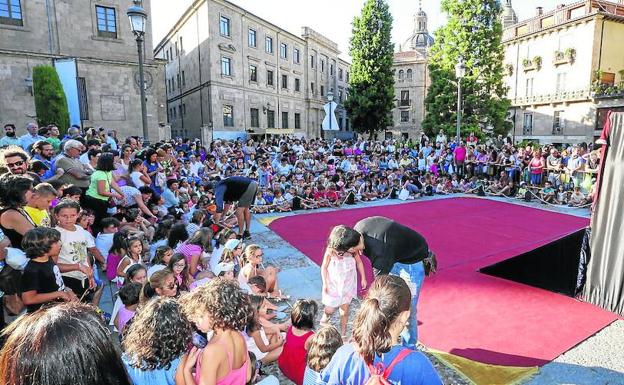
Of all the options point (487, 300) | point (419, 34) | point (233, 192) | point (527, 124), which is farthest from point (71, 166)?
point (419, 34)

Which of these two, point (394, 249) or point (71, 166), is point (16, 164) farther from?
point (394, 249)

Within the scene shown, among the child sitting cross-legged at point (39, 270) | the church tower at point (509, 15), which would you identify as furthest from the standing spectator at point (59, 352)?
the church tower at point (509, 15)

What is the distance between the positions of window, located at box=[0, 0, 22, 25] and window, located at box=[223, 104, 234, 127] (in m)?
13.8

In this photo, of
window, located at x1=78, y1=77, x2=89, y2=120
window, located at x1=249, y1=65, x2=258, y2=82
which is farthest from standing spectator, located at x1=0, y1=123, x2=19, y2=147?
window, located at x1=249, y1=65, x2=258, y2=82

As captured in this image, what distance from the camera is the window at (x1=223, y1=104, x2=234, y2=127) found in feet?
95.7

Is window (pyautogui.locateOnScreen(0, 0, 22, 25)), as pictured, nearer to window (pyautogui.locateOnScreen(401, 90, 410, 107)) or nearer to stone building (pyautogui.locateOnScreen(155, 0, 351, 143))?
stone building (pyautogui.locateOnScreen(155, 0, 351, 143))

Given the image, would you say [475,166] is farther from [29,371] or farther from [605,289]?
[29,371]

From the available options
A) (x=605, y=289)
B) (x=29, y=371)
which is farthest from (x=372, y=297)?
(x=605, y=289)

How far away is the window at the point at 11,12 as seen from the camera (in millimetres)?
16719

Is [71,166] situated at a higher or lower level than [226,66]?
lower

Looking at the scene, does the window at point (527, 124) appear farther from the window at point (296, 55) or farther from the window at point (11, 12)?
the window at point (11, 12)

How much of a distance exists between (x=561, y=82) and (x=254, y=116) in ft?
91.1

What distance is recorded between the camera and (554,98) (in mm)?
32750

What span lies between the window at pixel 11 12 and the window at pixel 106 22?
3.24 meters
